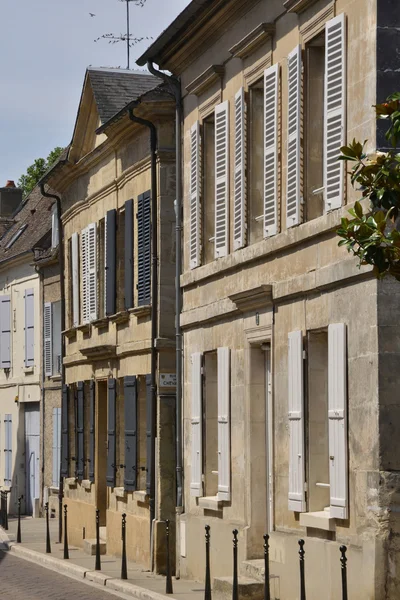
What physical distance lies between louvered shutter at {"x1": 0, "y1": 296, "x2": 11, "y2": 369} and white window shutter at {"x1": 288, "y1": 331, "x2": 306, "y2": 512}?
23.0 meters

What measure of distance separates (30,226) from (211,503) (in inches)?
871

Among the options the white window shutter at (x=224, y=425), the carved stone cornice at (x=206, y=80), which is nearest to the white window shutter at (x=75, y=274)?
the carved stone cornice at (x=206, y=80)

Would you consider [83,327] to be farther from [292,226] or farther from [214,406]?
[292,226]

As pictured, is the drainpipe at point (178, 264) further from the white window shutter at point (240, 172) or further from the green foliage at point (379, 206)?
the green foliage at point (379, 206)

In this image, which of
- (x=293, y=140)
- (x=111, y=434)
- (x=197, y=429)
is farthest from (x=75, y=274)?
(x=293, y=140)

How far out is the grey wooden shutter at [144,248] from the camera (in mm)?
22719

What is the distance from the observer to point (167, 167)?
22016mm

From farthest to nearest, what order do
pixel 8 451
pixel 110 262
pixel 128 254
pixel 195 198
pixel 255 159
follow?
pixel 8 451 → pixel 110 262 → pixel 128 254 → pixel 195 198 → pixel 255 159

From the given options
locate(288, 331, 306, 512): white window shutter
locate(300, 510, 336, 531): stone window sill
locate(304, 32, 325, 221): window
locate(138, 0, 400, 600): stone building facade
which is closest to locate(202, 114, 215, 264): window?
locate(138, 0, 400, 600): stone building facade

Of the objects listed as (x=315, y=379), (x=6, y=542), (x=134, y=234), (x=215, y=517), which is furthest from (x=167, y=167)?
(x=6, y=542)

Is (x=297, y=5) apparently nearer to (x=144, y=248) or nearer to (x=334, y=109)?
(x=334, y=109)

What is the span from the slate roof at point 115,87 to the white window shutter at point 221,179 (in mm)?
6713

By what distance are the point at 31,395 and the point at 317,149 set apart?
70.4 feet

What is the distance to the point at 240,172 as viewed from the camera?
18.1 metres
